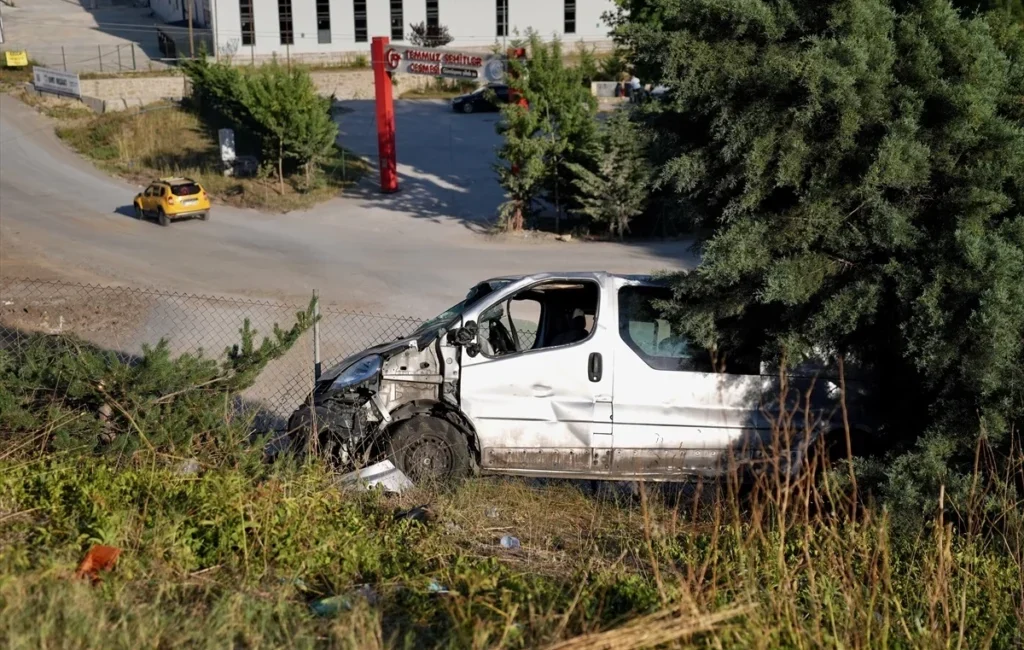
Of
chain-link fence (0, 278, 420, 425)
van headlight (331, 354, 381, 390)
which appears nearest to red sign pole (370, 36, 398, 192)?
chain-link fence (0, 278, 420, 425)

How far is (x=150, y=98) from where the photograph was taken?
4547 centimetres

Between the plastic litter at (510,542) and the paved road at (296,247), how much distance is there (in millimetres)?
12289

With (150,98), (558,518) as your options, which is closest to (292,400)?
(558,518)

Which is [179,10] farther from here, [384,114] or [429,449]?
[429,449]

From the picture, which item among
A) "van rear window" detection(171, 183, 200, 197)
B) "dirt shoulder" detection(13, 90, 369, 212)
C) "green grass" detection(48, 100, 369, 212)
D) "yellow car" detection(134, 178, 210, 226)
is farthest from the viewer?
"dirt shoulder" detection(13, 90, 369, 212)

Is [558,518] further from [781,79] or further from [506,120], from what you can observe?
[506,120]

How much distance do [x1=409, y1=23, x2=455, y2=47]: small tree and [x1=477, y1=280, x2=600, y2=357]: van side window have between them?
1985 inches

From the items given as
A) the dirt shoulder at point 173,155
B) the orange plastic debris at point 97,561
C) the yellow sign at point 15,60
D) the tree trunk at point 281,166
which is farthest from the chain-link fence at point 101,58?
the orange plastic debris at point 97,561

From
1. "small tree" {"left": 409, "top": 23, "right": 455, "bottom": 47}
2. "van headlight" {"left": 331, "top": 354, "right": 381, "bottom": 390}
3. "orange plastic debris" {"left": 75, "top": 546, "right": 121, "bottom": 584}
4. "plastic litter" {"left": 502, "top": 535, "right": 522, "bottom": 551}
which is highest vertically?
"small tree" {"left": 409, "top": 23, "right": 455, "bottom": 47}

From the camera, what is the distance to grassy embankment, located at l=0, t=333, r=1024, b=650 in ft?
13.9

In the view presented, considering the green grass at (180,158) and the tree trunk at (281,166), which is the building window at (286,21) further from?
the tree trunk at (281,166)

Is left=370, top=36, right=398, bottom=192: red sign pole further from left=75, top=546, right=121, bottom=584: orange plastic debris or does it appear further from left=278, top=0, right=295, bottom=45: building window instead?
left=75, top=546, right=121, bottom=584: orange plastic debris

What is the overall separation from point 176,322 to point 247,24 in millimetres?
42566

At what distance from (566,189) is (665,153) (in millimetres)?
19298
